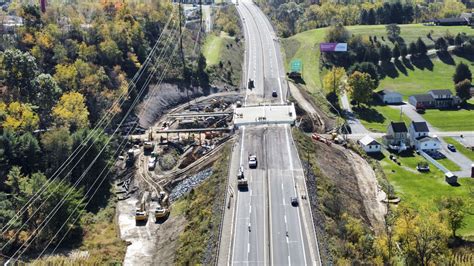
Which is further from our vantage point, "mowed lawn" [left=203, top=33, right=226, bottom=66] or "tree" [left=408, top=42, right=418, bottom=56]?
"tree" [left=408, top=42, right=418, bottom=56]

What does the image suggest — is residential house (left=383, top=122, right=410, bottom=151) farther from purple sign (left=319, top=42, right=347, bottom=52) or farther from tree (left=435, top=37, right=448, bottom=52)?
tree (left=435, top=37, right=448, bottom=52)

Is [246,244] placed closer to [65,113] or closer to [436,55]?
[65,113]

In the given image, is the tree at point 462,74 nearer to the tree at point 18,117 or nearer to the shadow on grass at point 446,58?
the shadow on grass at point 446,58

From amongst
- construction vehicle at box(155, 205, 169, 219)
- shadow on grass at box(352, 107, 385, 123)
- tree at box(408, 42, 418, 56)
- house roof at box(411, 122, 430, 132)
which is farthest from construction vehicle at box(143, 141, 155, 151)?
tree at box(408, 42, 418, 56)

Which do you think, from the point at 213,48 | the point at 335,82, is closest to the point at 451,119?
the point at 335,82

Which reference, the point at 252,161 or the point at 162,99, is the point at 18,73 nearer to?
the point at 162,99

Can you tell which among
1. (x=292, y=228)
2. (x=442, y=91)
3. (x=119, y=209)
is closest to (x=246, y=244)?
(x=292, y=228)

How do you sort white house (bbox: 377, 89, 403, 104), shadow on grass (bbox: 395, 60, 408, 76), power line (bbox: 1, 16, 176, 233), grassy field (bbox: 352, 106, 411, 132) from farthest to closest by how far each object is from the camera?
1. shadow on grass (bbox: 395, 60, 408, 76)
2. white house (bbox: 377, 89, 403, 104)
3. grassy field (bbox: 352, 106, 411, 132)
4. power line (bbox: 1, 16, 176, 233)
